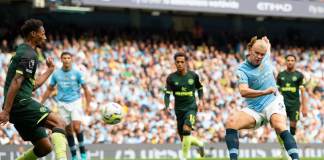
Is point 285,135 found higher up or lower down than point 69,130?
higher up

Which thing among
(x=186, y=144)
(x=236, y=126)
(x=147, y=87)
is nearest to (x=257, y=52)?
(x=236, y=126)

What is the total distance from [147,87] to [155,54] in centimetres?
247

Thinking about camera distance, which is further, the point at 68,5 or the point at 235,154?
the point at 68,5

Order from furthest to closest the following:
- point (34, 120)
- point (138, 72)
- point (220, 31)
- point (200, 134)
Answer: point (220, 31) → point (138, 72) → point (200, 134) → point (34, 120)

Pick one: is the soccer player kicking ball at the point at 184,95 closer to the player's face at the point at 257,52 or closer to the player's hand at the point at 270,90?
the player's face at the point at 257,52

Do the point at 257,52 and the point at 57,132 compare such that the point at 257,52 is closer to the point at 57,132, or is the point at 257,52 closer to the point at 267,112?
the point at 267,112

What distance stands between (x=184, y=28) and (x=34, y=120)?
937 inches

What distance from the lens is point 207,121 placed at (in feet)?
89.8

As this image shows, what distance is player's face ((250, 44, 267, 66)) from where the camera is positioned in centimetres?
1213

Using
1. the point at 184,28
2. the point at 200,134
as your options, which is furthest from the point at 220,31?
the point at 200,134

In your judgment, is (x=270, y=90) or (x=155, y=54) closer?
(x=270, y=90)

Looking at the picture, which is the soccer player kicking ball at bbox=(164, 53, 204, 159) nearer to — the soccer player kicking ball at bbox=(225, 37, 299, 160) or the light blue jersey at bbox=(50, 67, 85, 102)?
the light blue jersey at bbox=(50, 67, 85, 102)

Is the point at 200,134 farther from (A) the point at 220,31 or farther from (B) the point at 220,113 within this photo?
(A) the point at 220,31

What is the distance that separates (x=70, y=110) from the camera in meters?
17.5
